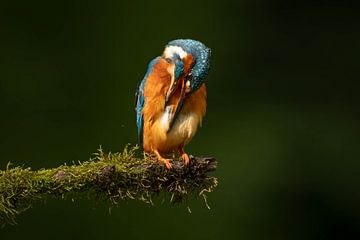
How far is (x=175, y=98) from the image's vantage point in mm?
3852

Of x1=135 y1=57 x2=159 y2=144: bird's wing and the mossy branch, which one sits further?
x1=135 y1=57 x2=159 y2=144: bird's wing

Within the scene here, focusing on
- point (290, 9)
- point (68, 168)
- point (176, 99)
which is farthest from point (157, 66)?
point (290, 9)

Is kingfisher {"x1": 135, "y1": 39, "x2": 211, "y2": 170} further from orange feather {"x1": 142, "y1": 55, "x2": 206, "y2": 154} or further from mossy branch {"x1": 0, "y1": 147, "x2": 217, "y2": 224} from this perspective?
mossy branch {"x1": 0, "y1": 147, "x2": 217, "y2": 224}

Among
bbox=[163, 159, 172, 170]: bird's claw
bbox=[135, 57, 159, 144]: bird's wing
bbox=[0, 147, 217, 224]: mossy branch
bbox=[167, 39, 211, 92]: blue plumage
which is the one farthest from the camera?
bbox=[135, 57, 159, 144]: bird's wing

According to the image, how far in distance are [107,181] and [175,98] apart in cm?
87

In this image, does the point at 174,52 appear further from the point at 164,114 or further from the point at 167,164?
the point at 167,164

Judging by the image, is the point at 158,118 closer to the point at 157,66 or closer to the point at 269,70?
the point at 157,66

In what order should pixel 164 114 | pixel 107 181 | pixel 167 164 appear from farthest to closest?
pixel 164 114 → pixel 167 164 → pixel 107 181

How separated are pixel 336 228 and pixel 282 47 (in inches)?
60.3

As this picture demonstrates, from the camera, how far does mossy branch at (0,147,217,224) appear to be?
9.74 feet

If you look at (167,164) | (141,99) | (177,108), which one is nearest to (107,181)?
(167,164)

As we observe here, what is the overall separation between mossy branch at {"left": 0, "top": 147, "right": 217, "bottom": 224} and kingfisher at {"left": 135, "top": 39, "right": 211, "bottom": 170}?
1.57 ft

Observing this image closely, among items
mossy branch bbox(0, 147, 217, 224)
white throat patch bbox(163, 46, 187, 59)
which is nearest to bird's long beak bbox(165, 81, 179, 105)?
white throat patch bbox(163, 46, 187, 59)

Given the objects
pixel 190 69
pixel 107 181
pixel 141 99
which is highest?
pixel 190 69
